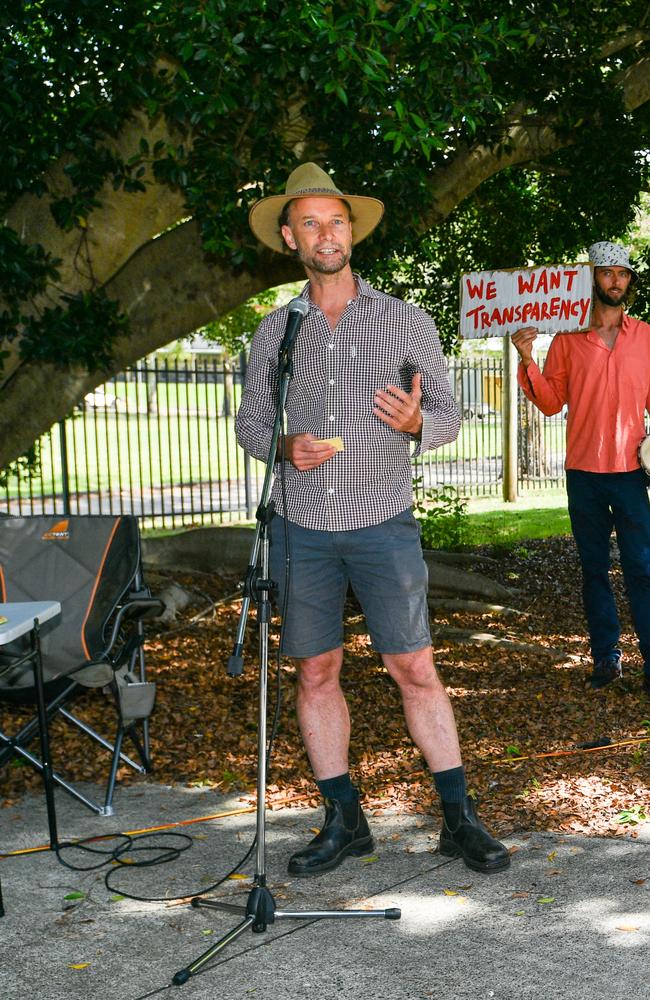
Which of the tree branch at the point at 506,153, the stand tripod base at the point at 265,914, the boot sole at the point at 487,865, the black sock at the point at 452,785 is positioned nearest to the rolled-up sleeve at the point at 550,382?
the tree branch at the point at 506,153

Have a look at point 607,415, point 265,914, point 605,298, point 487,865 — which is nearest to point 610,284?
point 605,298

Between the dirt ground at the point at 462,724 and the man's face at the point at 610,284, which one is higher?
the man's face at the point at 610,284

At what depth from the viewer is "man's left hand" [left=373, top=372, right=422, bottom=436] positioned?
156 inches

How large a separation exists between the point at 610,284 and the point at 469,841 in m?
3.26

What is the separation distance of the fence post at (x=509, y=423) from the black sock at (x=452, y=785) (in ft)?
44.9

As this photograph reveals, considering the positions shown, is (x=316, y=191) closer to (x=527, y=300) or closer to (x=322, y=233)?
(x=322, y=233)

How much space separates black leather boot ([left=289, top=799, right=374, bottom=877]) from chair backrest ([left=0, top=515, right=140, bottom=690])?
1756 millimetres

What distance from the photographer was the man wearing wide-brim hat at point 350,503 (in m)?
4.20

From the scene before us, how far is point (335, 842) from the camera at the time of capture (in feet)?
14.0

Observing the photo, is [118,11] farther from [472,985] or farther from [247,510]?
[247,510]

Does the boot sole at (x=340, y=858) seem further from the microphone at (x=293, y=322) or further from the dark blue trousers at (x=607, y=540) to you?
the dark blue trousers at (x=607, y=540)

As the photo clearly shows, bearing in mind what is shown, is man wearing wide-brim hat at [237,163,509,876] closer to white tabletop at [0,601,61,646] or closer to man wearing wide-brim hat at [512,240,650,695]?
white tabletop at [0,601,61,646]

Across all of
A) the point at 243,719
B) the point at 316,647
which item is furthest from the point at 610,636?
the point at 316,647

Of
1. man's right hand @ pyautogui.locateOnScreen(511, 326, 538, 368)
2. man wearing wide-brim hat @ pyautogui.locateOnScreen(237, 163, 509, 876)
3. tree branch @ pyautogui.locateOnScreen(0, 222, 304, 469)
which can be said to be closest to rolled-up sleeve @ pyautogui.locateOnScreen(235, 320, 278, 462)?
man wearing wide-brim hat @ pyautogui.locateOnScreen(237, 163, 509, 876)
